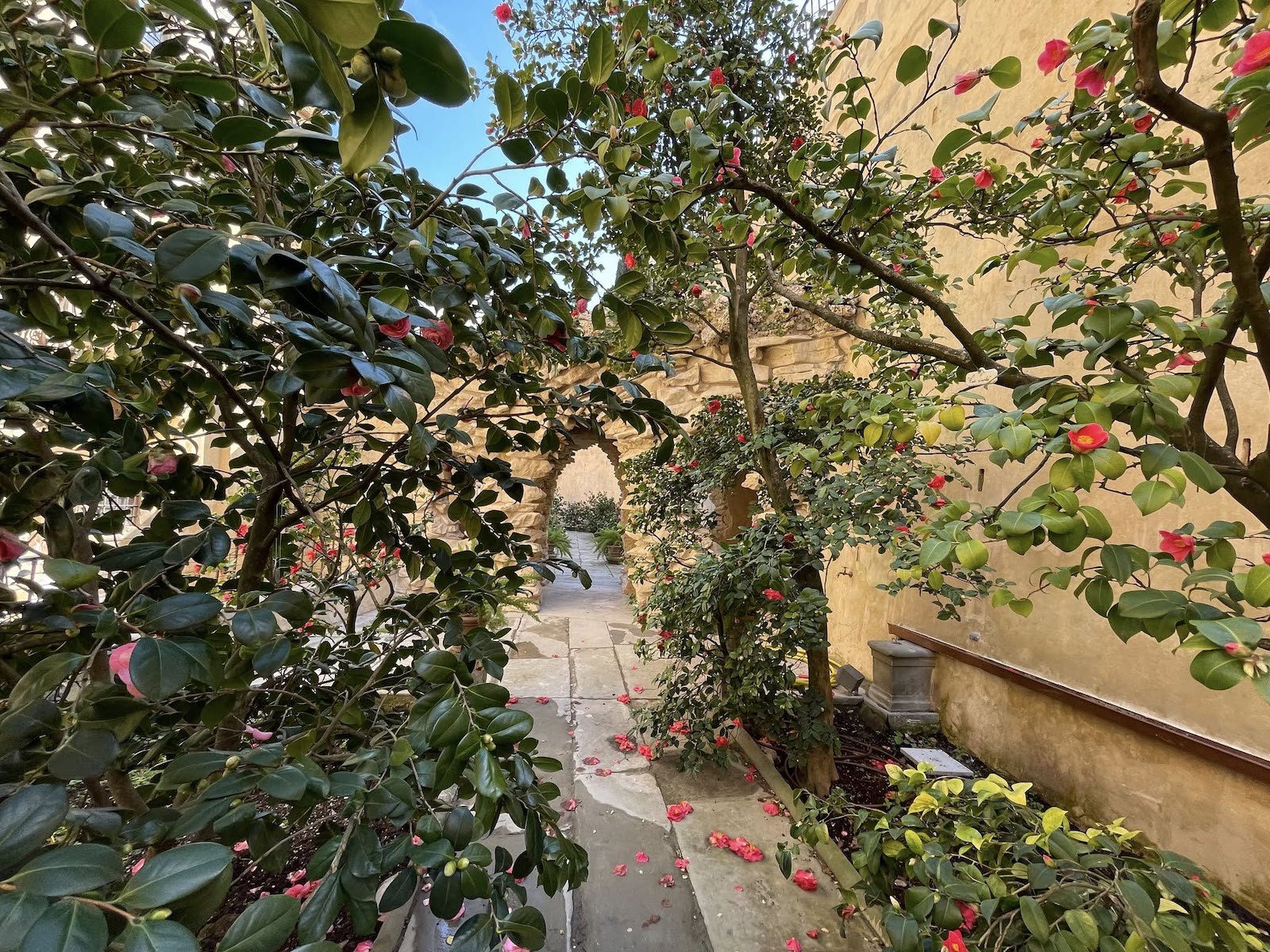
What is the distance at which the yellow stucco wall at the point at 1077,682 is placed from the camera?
5.34 feet

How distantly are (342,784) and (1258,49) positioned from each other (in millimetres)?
1509

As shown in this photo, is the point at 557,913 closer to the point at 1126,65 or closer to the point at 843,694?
the point at 843,694

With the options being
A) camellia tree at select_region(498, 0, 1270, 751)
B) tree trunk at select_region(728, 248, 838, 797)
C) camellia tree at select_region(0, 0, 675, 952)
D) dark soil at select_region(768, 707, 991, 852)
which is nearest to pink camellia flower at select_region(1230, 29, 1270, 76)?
camellia tree at select_region(498, 0, 1270, 751)

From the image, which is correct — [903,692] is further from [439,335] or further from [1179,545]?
[439,335]

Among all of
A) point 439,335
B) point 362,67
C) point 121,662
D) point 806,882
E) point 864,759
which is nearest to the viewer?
point 362,67

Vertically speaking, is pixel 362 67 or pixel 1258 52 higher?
pixel 1258 52

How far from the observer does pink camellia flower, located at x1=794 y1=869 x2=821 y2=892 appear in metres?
1.56

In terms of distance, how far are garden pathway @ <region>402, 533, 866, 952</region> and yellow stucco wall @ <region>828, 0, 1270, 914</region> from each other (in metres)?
1.33

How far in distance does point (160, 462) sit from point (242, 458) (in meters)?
0.25

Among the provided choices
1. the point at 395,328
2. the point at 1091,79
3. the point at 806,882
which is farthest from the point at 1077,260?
the point at 806,882

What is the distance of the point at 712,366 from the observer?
4.71 meters

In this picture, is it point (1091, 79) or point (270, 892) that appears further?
point (270, 892)

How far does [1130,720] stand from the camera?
6.12 ft

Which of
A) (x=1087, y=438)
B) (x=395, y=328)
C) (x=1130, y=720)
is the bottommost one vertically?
(x=1130, y=720)
